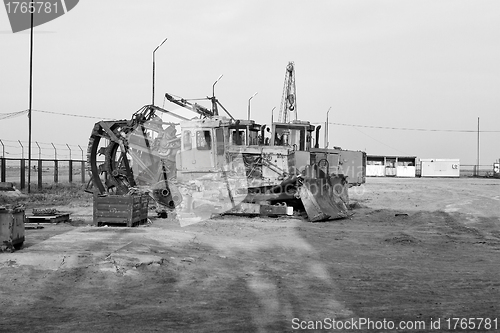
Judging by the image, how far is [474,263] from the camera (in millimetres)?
10797

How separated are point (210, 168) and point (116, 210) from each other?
473cm

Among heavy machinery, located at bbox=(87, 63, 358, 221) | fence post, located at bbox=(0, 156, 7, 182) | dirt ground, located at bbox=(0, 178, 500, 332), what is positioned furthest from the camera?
fence post, located at bbox=(0, 156, 7, 182)

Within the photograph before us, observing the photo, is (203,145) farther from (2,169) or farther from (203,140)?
(2,169)

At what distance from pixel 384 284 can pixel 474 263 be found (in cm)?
298

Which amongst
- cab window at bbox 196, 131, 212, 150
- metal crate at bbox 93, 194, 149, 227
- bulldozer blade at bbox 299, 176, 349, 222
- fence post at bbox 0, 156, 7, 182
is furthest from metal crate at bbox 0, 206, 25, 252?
fence post at bbox 0, 156, 7, 182

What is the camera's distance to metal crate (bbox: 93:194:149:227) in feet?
48.8

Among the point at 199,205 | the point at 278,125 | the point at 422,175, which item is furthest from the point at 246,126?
the point at 422,175

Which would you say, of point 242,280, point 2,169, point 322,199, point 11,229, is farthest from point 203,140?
point 2,169

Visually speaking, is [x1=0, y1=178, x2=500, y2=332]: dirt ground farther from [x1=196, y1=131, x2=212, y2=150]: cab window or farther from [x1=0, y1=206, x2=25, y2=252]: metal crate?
[x1=196, y1=131, x2=212, y2=150]: cab window

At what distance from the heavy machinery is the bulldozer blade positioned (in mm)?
32

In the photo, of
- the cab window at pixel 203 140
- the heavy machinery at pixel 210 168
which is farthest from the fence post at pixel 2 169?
the cab window at pixel 203 140

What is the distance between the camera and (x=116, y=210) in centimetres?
1497

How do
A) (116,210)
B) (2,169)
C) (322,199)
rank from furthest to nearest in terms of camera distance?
1. (2,169)
2. (322,199)
3. (116,210)

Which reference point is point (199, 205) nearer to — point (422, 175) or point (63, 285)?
point (63, 285)
